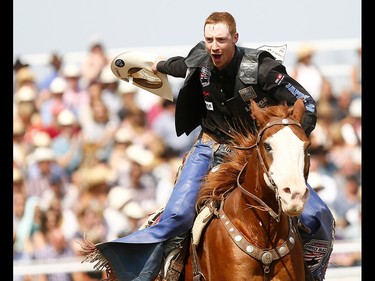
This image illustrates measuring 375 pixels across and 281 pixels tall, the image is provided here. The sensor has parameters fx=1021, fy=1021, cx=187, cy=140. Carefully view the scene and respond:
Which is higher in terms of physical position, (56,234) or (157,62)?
(157,62)

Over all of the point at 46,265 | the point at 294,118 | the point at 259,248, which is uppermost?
the point at 294,118

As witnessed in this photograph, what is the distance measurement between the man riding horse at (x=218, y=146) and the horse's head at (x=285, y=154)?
0.47 m

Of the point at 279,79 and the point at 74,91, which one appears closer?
the point at 279,79

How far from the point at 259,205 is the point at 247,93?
2.52ft

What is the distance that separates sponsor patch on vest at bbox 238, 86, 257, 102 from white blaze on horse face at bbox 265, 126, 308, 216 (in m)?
0.79

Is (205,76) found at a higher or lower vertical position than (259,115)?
higher

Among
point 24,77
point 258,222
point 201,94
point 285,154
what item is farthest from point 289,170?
point 24,77

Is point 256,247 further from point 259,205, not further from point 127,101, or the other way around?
Answer: point 127,101

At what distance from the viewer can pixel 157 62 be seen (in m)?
6.96

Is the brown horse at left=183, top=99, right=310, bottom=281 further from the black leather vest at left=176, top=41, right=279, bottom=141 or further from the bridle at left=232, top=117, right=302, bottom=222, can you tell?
the black leather vest at left=176, top=41, right=279, bottom=141

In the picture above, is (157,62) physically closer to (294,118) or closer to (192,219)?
(192,219)

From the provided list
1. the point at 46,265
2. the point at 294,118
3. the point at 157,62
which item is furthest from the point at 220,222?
the point at 46,265

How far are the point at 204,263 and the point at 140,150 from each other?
3.62 meters

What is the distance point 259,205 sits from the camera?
550 centimetres
